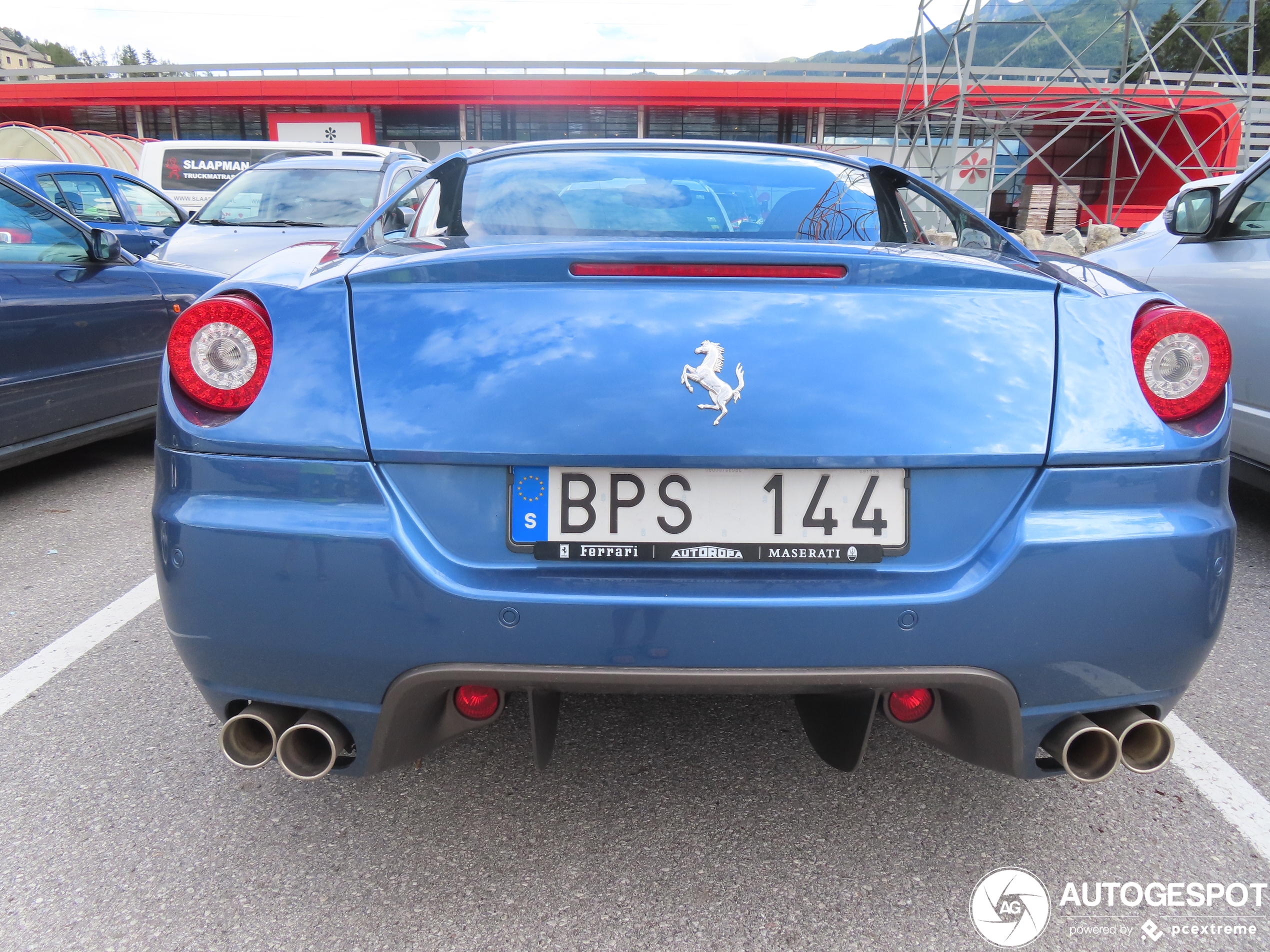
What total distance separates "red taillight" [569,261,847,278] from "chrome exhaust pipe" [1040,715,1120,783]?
0.87 meters

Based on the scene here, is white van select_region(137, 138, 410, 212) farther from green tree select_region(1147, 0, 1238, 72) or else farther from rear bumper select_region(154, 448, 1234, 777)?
rear bumper select_region(154, 448, 1234, 777)

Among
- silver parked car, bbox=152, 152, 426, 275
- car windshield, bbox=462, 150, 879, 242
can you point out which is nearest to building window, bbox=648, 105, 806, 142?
silver parked car, bbox=152, 152, 426, 275

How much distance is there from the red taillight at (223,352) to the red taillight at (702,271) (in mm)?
559

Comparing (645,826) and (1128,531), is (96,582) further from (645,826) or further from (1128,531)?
(1128,531)

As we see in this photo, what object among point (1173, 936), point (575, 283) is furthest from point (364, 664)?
point (1173, 936)

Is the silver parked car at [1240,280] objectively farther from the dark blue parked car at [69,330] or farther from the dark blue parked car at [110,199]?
the dark blue parked car at [110,199]

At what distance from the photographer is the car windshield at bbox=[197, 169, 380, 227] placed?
Answer: 25.2 ft

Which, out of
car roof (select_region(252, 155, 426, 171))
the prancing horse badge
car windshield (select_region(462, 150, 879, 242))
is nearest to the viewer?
the prancing horse badge

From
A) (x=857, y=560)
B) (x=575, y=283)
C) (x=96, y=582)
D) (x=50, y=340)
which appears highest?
(x=575, y=283)

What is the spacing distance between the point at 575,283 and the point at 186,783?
1.43 meters

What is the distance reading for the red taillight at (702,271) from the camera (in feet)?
5.38

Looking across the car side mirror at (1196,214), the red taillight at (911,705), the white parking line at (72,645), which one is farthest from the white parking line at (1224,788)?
the white parking line at (72,645)

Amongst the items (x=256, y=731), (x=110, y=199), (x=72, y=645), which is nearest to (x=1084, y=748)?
(x=256, y=731)

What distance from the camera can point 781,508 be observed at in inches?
61.3
